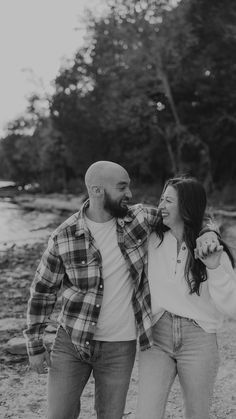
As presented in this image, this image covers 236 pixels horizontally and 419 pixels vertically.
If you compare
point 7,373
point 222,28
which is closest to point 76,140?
point 222,28

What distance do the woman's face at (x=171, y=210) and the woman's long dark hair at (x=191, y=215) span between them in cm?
2

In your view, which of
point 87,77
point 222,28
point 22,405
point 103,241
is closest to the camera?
point 103,241

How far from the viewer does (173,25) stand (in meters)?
23.4

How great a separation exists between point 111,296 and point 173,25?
2273 cm

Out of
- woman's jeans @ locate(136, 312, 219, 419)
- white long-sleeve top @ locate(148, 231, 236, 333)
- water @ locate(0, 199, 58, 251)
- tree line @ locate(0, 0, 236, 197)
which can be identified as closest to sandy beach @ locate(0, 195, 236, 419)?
woman's jeans @ locate(136, 312, 219, 419)

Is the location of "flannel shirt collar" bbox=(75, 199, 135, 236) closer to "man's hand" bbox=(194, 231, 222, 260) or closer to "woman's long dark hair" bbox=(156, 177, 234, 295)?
"woman's long dark hair" bbox=(156, 177, 234, 295)

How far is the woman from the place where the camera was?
8.45 ft

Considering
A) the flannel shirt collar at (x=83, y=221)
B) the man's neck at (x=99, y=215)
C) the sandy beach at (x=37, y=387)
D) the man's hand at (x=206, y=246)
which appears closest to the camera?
the man's hand at (x=206, y=246)

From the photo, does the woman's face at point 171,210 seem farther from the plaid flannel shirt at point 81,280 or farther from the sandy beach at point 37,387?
the sandy beach at point 37,387

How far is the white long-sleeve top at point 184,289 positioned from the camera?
8.41 feet

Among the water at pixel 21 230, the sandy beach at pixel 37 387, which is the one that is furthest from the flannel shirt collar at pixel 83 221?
the water at pixel 21 230

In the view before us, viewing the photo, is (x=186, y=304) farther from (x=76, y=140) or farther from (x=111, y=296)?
(x=76, y=140)

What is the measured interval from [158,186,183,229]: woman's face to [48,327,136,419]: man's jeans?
0.74 metres

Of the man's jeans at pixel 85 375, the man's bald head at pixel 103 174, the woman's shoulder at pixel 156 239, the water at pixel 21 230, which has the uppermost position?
the man's bald head at pixel 103 174
